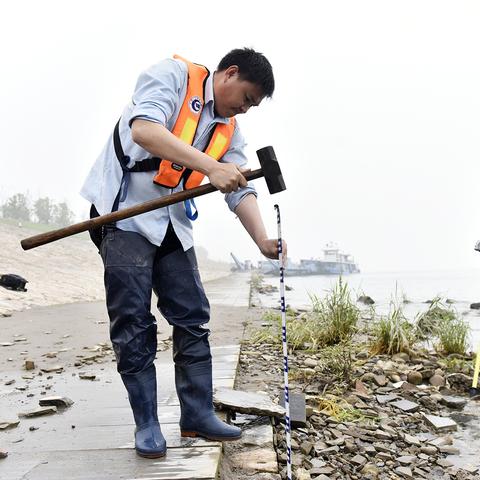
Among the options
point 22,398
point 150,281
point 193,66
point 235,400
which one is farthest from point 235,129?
point 22,398

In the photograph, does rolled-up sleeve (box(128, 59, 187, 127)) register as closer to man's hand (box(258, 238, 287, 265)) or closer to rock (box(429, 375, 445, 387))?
man's hand (box(258, 238, 287, 265))

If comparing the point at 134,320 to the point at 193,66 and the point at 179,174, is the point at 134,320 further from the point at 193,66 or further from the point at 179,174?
the point at 193,66

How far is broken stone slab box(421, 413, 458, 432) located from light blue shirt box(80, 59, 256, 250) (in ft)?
7.23

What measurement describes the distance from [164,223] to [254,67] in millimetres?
894

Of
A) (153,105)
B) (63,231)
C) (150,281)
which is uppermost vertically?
(153,105)

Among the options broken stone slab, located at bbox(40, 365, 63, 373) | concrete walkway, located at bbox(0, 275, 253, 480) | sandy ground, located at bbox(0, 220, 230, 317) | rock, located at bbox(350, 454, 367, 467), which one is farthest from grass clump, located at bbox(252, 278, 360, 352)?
sandy ground, located at bbox(0, 220, 230, 317)

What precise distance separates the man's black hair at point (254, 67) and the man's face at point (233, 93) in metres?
0.02

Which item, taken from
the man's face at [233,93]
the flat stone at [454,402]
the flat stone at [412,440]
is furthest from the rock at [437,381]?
the man's face at [233,93]

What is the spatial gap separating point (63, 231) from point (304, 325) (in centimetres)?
410

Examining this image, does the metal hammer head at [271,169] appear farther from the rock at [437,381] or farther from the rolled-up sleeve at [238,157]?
the rock at [437,381]

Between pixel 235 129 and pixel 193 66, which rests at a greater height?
pixel 193 66

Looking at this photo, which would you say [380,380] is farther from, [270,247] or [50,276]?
[50,276]

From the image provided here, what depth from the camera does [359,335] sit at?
262 inches

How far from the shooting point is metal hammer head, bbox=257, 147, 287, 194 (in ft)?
7.81
